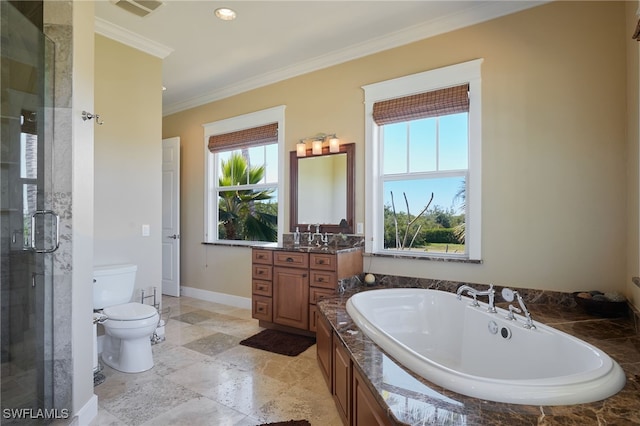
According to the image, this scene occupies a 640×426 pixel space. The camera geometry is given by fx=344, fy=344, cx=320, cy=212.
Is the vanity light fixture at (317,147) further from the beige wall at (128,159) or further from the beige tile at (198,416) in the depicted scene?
the beige tile at (198,416)

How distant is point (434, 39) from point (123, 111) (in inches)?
116

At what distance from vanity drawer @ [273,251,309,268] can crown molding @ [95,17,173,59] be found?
2.35 meters

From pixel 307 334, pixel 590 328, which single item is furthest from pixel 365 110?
pixel 590 328

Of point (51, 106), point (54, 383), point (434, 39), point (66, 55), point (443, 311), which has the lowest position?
point (54, 383)

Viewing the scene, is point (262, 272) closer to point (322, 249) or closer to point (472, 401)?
point (322, 249)

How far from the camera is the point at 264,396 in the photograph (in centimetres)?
228

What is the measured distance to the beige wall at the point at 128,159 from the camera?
3.11 meters

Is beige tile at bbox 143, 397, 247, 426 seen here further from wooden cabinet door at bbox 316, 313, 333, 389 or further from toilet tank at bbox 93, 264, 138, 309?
toilet tank at bbox 93, 264, 138, 309

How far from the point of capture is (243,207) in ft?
15.3

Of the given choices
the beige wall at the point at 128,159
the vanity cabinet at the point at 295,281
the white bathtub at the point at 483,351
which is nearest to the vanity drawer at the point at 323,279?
the vanity cabinet at the point at 295,281

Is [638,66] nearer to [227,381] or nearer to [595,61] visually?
[595,61]

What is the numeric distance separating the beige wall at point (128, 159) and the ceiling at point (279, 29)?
239mm

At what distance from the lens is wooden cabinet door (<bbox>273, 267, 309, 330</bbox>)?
3.24m

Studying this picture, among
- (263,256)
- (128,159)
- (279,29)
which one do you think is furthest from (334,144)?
(128,159)
